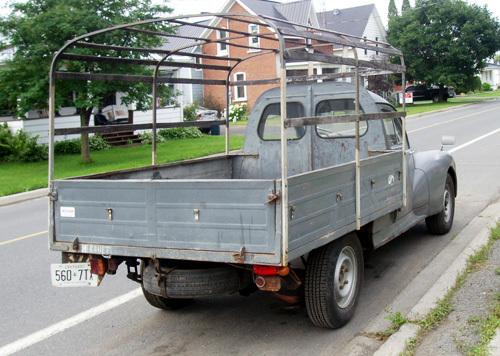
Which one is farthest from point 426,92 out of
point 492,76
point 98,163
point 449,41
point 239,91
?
point 492,76

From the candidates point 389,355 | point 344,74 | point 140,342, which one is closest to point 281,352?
point 389,355

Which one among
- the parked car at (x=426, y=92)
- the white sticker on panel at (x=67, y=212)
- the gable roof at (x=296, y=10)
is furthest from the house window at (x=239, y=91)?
the white sticker on panel at (x=67, y=212)

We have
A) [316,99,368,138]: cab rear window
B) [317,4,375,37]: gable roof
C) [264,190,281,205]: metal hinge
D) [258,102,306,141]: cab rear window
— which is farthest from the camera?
[317,4,375,37]: gable roof

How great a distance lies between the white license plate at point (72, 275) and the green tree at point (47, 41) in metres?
10.5

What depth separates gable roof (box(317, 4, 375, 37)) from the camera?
53.6m

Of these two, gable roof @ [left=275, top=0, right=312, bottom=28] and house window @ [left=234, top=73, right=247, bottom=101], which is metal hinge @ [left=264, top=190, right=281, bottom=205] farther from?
gable roof @ [left=275, top=0, right=312, bottom=28]

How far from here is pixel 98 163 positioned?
54.2ft

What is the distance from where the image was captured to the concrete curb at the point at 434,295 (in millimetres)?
3883

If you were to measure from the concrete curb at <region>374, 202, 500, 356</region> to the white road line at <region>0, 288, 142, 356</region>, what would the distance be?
2572 mm

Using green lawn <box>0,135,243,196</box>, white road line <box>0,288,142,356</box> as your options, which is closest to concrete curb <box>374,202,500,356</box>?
white road line <box>0,288,142,356</box>

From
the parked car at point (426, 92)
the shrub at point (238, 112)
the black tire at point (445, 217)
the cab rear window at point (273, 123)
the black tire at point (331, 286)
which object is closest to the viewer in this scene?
the black tire at point (331, 286)

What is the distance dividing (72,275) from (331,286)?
6.59 ft

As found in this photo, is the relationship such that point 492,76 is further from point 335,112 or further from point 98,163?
point 335,112

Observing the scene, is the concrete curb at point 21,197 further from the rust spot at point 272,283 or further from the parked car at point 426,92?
the parked car at point 426,92
